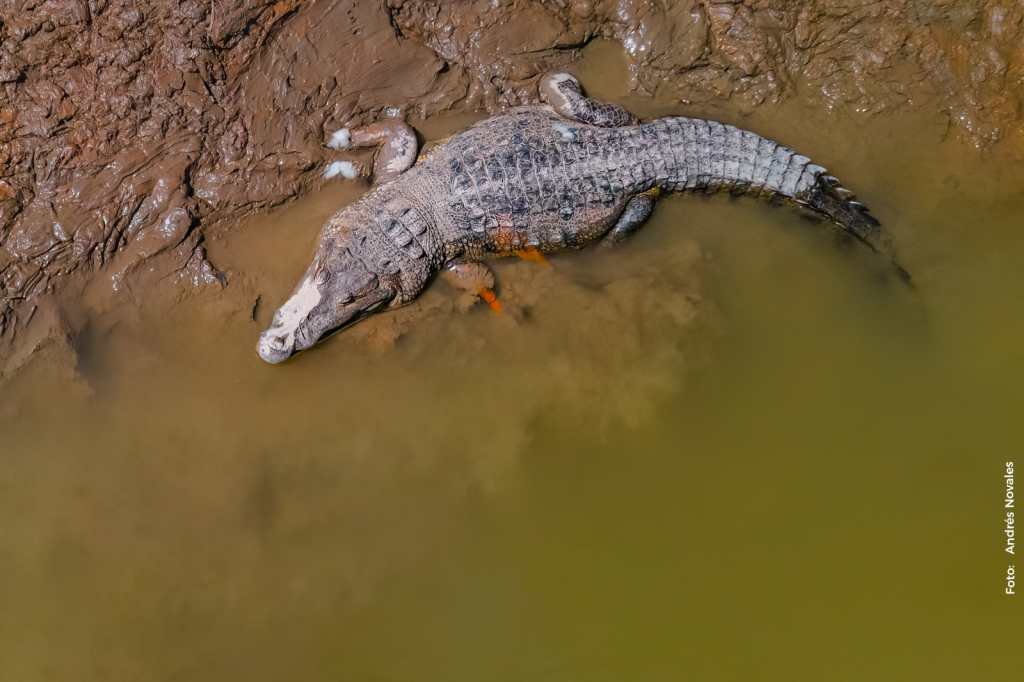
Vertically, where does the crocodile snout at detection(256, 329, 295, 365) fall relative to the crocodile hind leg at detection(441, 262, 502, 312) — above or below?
above

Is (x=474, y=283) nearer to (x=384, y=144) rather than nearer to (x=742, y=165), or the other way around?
(x=384, y=144)

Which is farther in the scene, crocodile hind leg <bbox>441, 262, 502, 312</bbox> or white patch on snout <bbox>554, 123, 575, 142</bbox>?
crocodile hind leg <bbox>441, 262, 502, 312</bbox>

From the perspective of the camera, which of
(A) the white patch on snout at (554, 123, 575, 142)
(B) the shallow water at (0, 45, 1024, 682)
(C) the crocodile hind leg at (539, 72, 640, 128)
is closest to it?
(B) the shallow water at (0, 45, 1024, 682)

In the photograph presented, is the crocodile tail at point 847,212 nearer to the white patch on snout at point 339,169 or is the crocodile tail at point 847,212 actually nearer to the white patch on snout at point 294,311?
the white patch on snout at point 339,169

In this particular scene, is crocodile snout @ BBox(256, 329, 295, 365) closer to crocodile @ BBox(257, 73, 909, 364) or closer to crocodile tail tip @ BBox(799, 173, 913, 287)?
crocodile @ BBox(257, 73, 909, 364)

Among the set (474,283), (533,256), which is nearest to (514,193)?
(533,256)

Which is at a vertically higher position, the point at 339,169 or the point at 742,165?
the point at 339,169

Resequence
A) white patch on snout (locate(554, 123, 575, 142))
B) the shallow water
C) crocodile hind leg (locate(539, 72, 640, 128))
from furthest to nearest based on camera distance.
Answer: crocodile hind leg (locate(539, 72, 640, 128)) < white patch on snout (locate(554, 123, 575, 142)) < the shallow water

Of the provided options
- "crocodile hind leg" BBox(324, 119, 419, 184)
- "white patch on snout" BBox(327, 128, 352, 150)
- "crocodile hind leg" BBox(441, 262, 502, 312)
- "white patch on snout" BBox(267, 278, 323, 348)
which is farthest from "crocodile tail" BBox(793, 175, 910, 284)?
"white patch on snout" BBox(267, 278, 323, 348)
